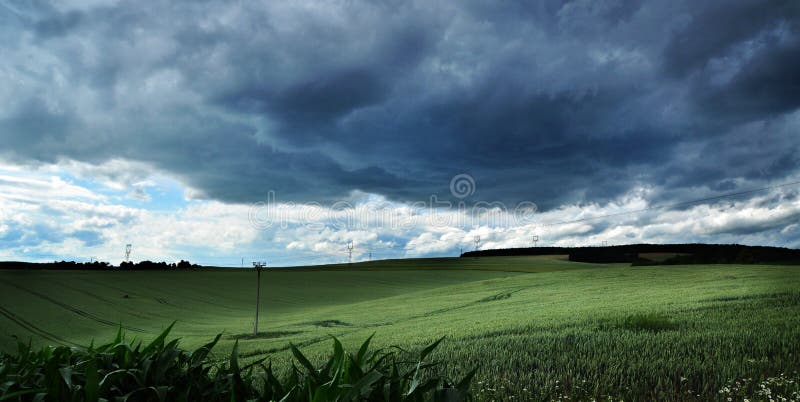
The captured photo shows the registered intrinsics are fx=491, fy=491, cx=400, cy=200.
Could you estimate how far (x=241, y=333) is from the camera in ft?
90.2

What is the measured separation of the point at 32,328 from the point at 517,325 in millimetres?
33933

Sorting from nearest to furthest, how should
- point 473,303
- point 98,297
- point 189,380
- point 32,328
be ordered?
point 189,380, point 473,303, point 32,328, point 98,297

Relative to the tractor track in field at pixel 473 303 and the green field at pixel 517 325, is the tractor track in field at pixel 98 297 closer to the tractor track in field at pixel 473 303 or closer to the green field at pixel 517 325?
the green field at pixel 517 325

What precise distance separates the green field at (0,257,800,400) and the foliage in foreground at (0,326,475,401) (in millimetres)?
3077

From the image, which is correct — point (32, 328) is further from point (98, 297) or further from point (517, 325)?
point (517, 325)

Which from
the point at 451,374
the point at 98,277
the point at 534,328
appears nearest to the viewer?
the point at 451,374

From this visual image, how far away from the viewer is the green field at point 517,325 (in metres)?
6.27

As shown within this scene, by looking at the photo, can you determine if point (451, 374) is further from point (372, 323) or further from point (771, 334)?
point (372, 323)

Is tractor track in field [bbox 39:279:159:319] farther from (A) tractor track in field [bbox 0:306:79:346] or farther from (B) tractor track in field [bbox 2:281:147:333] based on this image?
(A) tractor track in field [bbox 0:306:79:346]

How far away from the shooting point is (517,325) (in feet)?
40.5

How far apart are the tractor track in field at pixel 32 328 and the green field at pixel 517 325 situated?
12 centimetres

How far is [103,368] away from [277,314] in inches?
1573

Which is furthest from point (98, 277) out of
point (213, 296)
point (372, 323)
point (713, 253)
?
point (713, 253)

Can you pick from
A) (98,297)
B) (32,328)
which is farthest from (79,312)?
(98,297)
